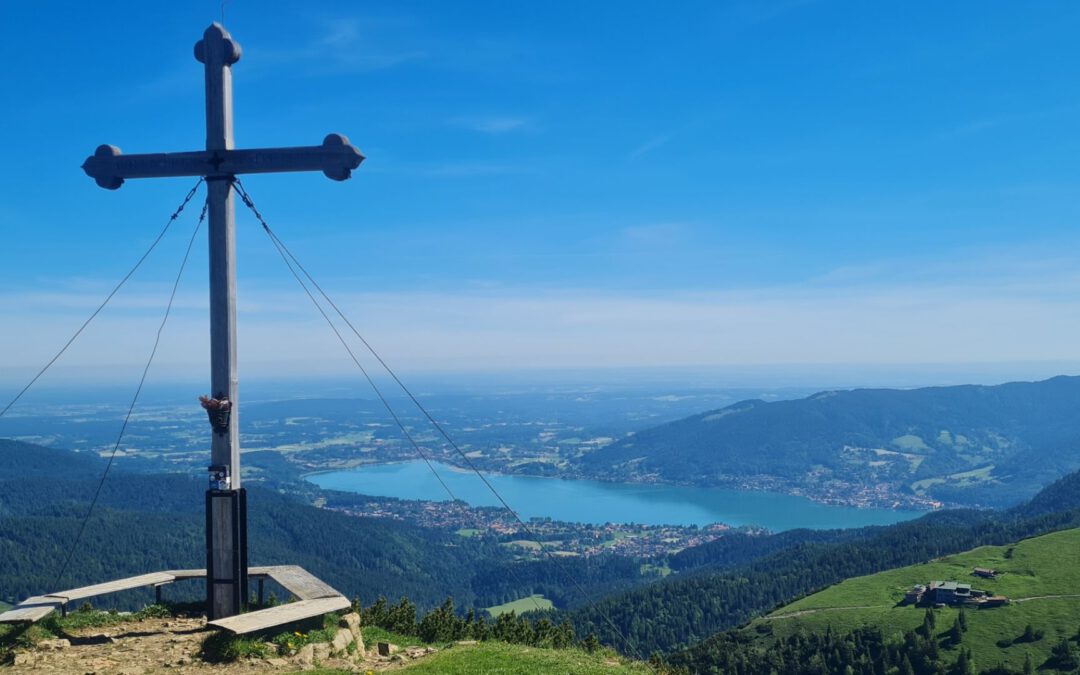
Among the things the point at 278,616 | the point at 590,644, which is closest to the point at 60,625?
the point at 278,616

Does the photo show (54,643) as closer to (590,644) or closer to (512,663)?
(512,663)

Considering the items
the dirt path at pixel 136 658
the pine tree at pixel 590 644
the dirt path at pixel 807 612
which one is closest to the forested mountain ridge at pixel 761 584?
the dirt path at pixel 807 612

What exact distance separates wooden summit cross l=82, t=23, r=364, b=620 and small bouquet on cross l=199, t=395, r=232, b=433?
17 millimetres

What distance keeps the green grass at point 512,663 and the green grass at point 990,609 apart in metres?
75.2

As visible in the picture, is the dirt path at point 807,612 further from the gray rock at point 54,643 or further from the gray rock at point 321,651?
the gray rock at point 54,643

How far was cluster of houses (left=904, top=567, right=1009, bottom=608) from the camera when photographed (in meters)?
87.4

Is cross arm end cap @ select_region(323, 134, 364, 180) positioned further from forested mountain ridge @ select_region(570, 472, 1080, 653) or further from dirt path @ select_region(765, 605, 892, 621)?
forested mountain ridge @ select_region(570, 472, 1080, 653)

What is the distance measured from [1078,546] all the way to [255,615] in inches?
5073

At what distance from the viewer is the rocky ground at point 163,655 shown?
11.7 meters

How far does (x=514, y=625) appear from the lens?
706 inches

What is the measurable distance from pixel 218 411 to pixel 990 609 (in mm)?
95922

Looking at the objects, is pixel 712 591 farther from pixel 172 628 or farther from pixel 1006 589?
pixel 172 628

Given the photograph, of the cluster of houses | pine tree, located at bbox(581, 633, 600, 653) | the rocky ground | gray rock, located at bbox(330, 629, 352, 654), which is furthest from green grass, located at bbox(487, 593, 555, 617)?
gray rock, located at bbox(330, 629, 352, 654)

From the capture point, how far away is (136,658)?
12.1 metres
